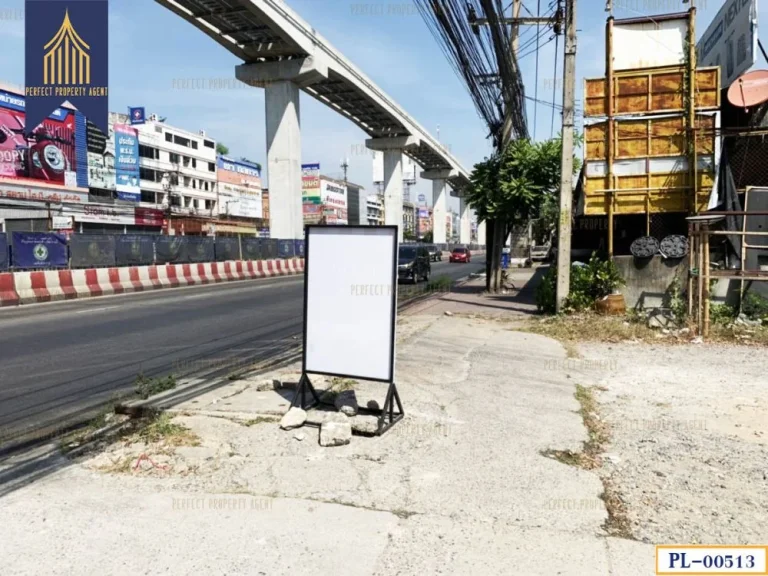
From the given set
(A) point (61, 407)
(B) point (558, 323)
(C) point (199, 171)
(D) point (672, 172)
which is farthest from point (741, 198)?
(C) point (199, 171)

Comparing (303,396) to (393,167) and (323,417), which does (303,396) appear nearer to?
(323,417)

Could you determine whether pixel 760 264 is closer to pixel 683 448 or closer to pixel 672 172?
pixel 672 172

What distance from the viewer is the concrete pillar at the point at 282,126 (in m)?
34.2

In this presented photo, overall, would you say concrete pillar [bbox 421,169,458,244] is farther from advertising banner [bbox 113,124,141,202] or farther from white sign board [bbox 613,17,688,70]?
white sign board [bbox 613,17,688,70]

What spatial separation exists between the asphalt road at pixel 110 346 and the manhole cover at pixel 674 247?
7.69 m

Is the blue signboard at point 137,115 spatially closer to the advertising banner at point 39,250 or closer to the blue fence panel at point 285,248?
the blue fence panel at point 285,248

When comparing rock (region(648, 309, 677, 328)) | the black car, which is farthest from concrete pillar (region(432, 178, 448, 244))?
rock (region(648, 309, 677, 328))

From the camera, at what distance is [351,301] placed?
546 centimetres

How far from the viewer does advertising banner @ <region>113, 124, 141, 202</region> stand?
65.9 metres

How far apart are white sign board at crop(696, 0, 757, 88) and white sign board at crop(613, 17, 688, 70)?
368cm

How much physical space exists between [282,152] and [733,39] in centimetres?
2420

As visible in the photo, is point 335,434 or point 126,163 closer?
point 335,434

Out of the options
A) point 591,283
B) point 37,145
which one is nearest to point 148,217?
point 37,145

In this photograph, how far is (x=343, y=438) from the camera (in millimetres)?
4844
